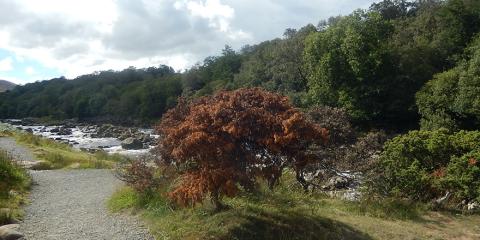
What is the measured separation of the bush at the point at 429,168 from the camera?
13.3 metres

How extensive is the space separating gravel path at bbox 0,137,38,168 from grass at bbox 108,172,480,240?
30.7 ft

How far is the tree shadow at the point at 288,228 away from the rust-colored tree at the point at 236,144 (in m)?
0.88

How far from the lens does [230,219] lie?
10016 millimetres

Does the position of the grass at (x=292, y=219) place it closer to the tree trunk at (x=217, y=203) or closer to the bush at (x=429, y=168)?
the tree trunk at (x=217, y=203)

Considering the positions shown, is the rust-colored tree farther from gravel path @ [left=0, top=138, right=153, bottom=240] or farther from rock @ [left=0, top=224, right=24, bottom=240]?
rock @ [left=0, top=224, right=24, bottom=240]

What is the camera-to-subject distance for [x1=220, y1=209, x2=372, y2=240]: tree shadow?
9.61 m

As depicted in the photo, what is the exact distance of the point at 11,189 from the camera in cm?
1420

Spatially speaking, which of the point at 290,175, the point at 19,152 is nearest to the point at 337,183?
the point at 290,175

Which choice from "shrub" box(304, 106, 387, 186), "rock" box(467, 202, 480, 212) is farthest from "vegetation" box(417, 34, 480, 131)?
"rock" box(467, 202, 480, 212)

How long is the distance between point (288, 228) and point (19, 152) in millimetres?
19947

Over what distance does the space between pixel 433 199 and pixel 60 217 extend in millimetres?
10750

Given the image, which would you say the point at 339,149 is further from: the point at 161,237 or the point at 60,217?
the point at 60,217

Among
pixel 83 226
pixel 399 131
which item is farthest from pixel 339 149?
pixel 399 131

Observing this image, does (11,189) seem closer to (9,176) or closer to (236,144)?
(9,176)
